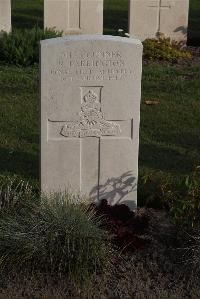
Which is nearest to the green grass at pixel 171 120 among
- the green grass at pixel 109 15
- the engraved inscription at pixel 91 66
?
the engraved inscription at pixel 91 66

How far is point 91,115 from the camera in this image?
625 cm

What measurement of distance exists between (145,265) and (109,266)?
0.31 m

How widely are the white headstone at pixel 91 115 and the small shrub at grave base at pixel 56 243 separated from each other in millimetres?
678

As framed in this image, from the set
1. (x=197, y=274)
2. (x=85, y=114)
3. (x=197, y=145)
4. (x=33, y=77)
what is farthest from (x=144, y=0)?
(x=197, y=274)

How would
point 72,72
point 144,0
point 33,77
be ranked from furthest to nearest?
point 144,0 < point 33,77 < point 72,72

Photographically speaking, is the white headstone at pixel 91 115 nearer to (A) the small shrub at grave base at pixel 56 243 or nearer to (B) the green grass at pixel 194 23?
(A) the small shrub at grave base at pixel 56 243

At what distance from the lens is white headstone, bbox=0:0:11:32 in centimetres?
1282

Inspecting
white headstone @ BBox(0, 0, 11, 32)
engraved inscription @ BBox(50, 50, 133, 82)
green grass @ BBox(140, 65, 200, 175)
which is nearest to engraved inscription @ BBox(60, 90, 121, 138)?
engraved inscription @ BBox(50, 50, 133, 82)

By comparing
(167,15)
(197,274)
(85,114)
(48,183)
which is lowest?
(197,274)

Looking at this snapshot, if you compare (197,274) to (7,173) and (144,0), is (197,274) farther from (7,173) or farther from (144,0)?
(144,0)

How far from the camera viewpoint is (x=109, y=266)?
5672 mm

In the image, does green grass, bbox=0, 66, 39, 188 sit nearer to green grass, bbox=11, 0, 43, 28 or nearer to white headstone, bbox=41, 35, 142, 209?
white headstone, bbox=41, 35, 142, 209

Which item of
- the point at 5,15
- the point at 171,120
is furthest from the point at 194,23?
the point at 171,120

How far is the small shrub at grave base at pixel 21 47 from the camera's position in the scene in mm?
11773
